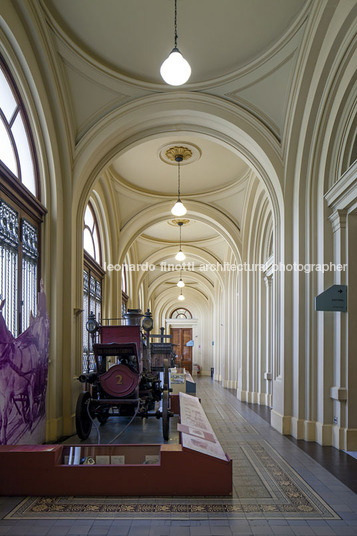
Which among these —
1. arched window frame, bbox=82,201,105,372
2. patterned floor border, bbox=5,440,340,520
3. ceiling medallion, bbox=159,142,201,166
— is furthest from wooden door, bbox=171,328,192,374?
patterned floor border, bbox=5,440,340,520

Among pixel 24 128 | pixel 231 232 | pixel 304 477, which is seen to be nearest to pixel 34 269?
pixel 24 128

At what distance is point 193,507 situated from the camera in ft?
13.1

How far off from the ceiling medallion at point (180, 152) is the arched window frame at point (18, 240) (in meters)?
4.25

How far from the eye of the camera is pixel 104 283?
12.0 m

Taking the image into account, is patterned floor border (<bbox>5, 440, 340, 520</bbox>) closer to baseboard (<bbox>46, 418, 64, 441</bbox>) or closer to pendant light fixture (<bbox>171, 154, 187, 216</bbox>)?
baseboard (<bbox>46, 418, 64, 441</bbox>)

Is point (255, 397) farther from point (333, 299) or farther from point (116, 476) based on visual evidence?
point (116, 476)

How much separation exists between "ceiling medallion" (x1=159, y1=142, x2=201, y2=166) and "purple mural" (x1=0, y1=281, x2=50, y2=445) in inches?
204

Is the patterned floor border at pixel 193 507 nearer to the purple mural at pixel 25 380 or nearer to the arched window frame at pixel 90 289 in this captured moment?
the purple mural at pixel 25 380

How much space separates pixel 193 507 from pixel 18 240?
372 cm

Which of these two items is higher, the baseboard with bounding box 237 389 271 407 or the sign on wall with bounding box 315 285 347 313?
the sign on wall with bounding box 315 285 347 313

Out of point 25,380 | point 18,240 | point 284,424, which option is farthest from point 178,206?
point 25,380

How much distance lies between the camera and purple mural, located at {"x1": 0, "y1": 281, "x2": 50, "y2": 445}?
4.98 m

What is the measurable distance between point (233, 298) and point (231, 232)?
4.11m

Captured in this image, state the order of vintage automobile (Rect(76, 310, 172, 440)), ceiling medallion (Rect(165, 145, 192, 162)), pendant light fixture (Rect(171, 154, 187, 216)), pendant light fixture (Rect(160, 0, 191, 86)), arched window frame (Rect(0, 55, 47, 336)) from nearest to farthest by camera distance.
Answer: pendant light fixture (Rect(160, 0, 191, 86)), arched window frame (Rect(0, 55, 47, 336)), vintage automobile (Rect(76, 310, 172, 440)), pendant light fixture (Rect(171, 154, 187, 216)), ceiling medallion (Rect(165, 145, 192, 162))
